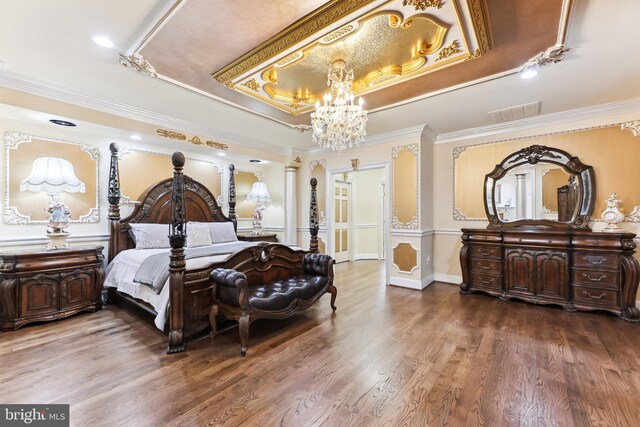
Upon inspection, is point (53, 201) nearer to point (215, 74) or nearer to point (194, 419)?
point (215, 74)

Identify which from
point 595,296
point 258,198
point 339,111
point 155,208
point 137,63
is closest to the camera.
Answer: point 137,63

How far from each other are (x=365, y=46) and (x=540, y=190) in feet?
11.7

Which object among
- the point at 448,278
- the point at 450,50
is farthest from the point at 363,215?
the point at 450,50

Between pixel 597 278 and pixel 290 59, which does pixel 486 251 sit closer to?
pixel 597 278

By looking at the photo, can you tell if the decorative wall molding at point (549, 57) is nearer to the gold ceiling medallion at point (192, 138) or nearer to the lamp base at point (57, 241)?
the gold ceiling medallion at point (192, 138)

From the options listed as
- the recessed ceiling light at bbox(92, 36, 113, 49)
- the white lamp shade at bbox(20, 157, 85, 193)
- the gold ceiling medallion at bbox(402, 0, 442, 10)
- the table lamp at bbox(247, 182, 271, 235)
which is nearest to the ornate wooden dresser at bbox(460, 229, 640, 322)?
the gold ceiling medallion at bbox(402, 0, 442, 10)

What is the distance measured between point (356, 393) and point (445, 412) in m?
0.58

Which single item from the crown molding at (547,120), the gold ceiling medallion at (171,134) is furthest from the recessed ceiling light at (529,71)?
the gold ceiling medallion at (171,134)

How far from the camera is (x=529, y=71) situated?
9.11ft

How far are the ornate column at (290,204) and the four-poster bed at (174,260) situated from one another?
195cm

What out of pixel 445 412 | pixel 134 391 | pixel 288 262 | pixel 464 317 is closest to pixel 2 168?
pixel 134 391

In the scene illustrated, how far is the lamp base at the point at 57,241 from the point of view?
3.27 metres

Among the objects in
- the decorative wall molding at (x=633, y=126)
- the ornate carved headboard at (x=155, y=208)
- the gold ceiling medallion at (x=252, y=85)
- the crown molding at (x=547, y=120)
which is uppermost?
the gold ceiling medallion at (x=252, y=85)

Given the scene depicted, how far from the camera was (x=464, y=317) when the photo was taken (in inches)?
132
